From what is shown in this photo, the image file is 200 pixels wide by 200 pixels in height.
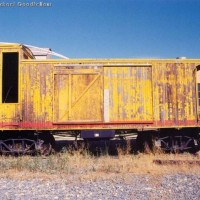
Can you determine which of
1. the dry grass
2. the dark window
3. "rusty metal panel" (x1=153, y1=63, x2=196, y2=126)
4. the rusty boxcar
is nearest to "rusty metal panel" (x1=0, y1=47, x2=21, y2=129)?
the rusty boxcar

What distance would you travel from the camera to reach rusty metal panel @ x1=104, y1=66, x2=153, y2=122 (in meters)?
10.2

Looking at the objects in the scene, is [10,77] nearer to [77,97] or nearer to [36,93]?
[36,93]

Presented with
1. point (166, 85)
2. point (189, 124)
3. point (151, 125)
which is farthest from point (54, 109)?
point (189, 124)

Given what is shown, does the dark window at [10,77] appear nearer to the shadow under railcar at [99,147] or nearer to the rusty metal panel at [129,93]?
the shadow under railcar at [99,147]

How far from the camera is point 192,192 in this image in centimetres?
554

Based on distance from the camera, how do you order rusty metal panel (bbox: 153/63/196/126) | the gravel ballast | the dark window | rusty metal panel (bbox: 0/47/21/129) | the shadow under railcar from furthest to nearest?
the dark window < the shadow under railcar < rusty metal panel (bbox: 153/63/196/126) < rusty metal panel (bbox: 0/47/21/129) < the gravel ballast

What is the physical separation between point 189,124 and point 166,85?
172 cm

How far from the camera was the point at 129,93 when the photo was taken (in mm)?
10305

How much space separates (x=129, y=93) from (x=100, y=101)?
1152mm

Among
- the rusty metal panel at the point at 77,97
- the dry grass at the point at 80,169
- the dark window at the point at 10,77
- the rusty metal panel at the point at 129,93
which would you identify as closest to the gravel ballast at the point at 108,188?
the dry grass at the point at 80,169

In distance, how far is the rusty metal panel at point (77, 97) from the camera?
1013 centimetres

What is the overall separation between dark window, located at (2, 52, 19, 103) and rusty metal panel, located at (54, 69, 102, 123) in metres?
1.96

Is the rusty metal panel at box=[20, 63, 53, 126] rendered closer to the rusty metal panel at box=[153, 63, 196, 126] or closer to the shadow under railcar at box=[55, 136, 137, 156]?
the shadow under railcar at box=[55, 136, 137, 156]

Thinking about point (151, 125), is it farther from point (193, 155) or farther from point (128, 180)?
point (128, 180)
